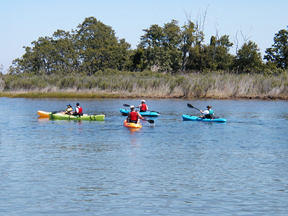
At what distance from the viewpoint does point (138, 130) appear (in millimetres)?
22094

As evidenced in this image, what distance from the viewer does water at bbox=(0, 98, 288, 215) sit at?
953cm

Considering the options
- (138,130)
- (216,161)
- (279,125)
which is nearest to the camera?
(216,161)

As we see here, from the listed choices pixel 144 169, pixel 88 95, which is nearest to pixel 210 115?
pixel 144 169

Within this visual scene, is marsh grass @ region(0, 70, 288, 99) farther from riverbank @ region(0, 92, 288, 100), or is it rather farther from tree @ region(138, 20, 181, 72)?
tree @ region(138, 20, 181, 72)

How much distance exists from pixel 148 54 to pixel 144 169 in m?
49.0

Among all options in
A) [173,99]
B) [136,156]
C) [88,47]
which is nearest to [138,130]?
[136,156]

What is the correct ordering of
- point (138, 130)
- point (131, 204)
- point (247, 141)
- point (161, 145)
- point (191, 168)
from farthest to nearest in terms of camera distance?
point (138, 130), point (247, 141), point (161, 145), point (191, 168), point (131, 204)

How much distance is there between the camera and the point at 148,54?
200 ft

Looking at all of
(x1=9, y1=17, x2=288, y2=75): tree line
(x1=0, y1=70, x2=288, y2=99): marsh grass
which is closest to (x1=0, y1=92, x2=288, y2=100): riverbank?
(x1=0, y1=70, x2=288, y2=99): marsh grass

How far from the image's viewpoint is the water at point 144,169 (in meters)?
9.53

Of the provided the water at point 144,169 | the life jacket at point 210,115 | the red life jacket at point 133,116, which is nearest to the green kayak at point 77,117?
the water at point 144,169

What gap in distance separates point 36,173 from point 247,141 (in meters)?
9.82

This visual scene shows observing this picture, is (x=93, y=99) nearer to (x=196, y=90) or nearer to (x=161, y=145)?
(x=196, y=90)

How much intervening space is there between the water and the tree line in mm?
37523
